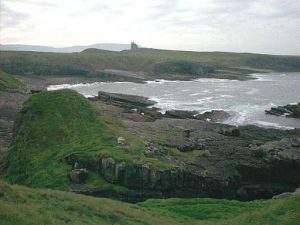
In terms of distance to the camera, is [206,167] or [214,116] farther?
[214,116]

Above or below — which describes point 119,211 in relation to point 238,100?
above

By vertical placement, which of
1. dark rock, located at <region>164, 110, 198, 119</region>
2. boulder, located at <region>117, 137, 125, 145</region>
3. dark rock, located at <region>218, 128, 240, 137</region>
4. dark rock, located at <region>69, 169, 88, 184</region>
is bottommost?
dark rock, located at <region>164, 110, 198, 119</region>

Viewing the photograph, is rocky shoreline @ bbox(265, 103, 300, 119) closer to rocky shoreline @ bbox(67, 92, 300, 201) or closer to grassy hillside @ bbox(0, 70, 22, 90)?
rocky shoreline @ bbox(67, 92, 300, 201)

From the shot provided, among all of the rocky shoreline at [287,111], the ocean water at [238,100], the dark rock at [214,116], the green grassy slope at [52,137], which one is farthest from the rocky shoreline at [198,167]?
the rocky shoreline at [287,111]

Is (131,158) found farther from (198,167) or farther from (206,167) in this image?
(206,167)

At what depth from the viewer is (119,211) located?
25.3 meters

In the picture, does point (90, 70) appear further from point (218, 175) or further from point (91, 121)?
point (218, 175)

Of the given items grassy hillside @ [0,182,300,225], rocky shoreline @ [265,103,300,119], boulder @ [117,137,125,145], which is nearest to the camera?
grassy hillside @ [0,182,300,225]

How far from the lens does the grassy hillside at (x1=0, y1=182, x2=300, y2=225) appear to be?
20562mm

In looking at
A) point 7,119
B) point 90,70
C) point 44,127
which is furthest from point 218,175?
point 90,70

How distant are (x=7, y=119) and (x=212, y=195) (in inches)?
1774

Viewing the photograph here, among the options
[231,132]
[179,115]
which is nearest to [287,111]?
[179,115]

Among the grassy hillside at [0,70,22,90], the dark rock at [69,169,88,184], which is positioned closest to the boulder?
the dark rock at [69,169,88,184]

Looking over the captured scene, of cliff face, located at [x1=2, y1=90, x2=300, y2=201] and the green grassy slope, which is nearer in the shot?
cliff face, located at [x1=2, y1=90, x2=300, y2=201]
